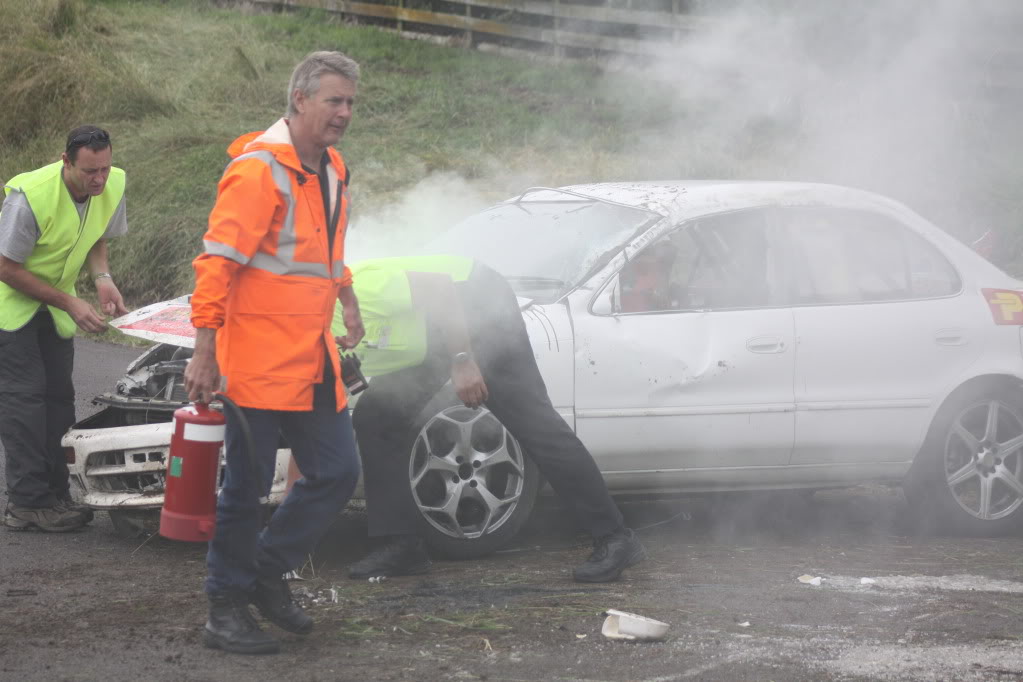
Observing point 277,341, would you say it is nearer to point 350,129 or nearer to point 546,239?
point 546,239

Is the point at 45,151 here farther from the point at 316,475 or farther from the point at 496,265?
the point at 316,475

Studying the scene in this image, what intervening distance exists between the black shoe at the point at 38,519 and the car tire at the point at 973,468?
3737 mm

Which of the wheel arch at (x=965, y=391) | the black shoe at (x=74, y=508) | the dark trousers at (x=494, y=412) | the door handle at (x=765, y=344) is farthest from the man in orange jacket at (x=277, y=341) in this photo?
the wheel arch at (x=965, y=391)

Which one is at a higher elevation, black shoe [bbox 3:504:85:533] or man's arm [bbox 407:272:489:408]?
man's arm [bbox 407:272:489:408]

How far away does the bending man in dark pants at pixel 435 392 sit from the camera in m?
4.73

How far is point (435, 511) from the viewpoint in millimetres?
5184

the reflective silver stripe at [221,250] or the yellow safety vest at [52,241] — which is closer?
the reflective silver stripe at [221,250]

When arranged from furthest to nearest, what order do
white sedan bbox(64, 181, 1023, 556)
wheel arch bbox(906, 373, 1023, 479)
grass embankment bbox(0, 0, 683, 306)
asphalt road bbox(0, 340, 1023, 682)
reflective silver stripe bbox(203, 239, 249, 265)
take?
grass embankment bbox(0, 0, 683, 306), wheel arch bbox(906, 373, 1023, 479), white sedan bbox(64, 181, 1023, 556), asphalt road bbox(0, 340, 1023, 682), reflective silver stripe bbox(203, 239, 249, 265)

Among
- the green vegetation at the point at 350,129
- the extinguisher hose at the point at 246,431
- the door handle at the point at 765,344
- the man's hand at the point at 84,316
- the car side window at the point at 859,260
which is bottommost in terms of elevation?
the extinguisher hose at the point at 246,431

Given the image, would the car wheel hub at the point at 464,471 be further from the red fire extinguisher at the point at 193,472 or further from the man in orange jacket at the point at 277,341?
the red fire extinguisher at the point at 193,472

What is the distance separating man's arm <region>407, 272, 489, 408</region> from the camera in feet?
15.0

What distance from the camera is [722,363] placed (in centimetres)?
555

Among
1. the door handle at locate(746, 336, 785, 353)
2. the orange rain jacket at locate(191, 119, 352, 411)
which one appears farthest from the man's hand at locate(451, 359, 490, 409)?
the door handle at locate(746, 336, 785, 353)

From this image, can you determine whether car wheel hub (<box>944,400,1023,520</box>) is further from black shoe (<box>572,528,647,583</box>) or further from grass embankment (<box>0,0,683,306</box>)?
grass embankment (<box>0,0,683,306</box>)
